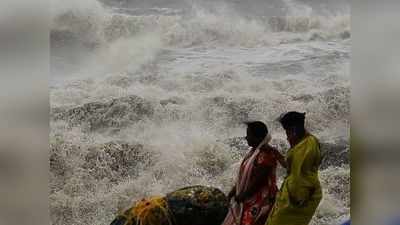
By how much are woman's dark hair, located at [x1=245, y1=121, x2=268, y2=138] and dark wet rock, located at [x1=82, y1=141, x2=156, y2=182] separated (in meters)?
0.32

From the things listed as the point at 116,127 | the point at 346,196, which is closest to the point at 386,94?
the point at 346,196

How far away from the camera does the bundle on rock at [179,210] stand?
178cm

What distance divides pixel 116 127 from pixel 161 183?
0.22 m

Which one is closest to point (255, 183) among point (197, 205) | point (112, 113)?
point (197, 205)

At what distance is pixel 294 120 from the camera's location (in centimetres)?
187

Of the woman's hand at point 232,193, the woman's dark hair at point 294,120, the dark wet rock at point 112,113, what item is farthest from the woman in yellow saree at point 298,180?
the dark wet rock at point 112,113

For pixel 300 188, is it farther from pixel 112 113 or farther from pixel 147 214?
pixel 112 113

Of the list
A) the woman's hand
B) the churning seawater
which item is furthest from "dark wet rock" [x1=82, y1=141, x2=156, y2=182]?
the woman's hand

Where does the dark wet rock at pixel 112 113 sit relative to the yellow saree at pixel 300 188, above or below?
above

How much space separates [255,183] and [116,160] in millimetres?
433

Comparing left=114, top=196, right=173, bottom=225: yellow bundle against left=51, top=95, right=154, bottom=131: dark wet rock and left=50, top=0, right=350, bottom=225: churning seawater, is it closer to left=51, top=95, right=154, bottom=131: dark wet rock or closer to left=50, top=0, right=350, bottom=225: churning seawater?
left=50, top=0, right=350, bottom=225: churning seawater

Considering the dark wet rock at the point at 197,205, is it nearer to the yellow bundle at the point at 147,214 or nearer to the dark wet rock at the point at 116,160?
the yellow bundle at the point at 147,214

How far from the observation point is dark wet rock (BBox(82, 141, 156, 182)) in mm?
1767

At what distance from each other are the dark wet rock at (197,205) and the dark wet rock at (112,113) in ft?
0.86
